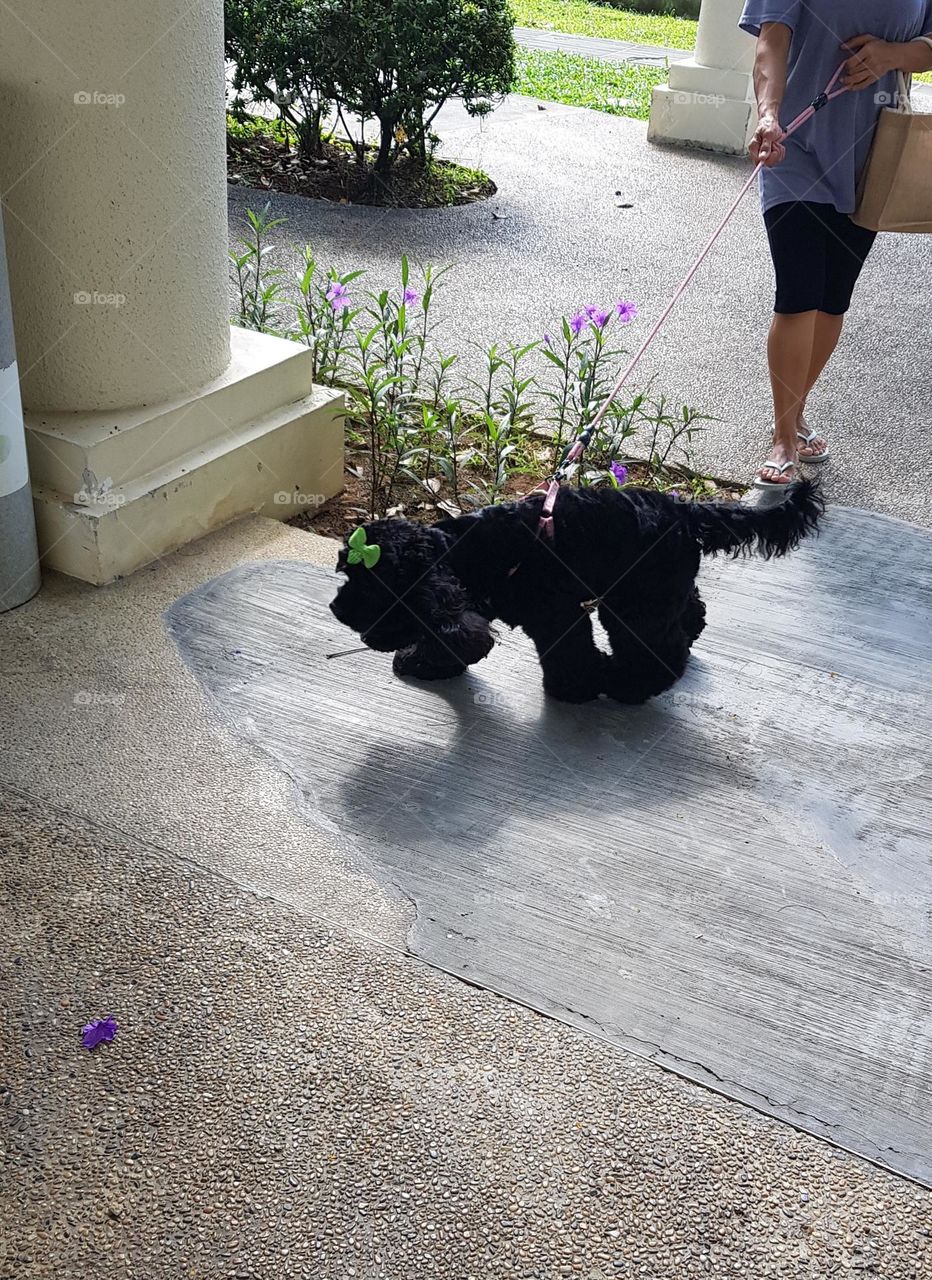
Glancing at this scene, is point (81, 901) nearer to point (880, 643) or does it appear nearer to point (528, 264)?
point (880, 643)

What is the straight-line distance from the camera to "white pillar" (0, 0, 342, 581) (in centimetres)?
316

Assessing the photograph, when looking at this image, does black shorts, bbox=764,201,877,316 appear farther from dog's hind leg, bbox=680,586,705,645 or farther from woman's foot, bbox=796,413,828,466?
dog's hind leg, bbox=680,586,705,645

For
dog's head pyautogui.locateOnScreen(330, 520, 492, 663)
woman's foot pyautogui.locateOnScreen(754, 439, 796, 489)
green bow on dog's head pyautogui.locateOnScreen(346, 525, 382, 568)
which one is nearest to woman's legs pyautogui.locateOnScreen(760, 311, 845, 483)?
woman's foot pyautogui.locateOnScreen(754, 439, 796, 489)

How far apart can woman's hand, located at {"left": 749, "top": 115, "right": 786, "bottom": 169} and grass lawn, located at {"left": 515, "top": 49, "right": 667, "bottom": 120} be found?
815 centimetres

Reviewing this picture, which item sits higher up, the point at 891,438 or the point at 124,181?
the point at 124,181

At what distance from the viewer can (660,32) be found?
2009cm

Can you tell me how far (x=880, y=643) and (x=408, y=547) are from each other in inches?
61.6

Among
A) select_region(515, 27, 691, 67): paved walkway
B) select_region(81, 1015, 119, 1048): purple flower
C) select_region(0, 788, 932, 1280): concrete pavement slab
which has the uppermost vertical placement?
select_region(515, 27, 691, 67): paved walkway

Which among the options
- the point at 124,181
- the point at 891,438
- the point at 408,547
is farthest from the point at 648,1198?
the point at 891,438

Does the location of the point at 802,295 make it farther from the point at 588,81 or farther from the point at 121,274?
the point at 588,81

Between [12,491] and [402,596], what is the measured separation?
113 cm

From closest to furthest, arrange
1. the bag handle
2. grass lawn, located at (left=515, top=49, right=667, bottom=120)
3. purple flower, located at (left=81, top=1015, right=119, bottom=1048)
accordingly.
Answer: purple flower, located at (left=81, top=1015, right=119, bottom=1048) < the bag handle < grass lawn, located at (left=515, top=49, right=667, bottom=120)

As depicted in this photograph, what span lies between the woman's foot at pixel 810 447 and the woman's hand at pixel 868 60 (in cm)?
132

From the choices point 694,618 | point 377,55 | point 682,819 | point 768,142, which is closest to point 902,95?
point 768,142
